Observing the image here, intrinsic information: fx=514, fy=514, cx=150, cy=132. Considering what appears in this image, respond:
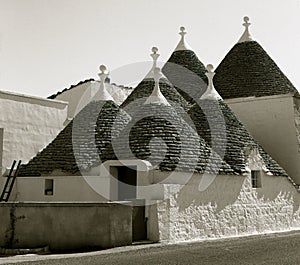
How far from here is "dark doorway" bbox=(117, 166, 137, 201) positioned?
15.1 m

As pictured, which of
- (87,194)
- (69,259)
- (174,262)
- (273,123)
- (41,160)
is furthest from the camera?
(273,123)

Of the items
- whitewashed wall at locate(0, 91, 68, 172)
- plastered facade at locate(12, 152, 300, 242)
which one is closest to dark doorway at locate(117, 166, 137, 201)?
plastered facade at locate(12, 152, 300, 242)

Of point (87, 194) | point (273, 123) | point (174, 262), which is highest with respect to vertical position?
point (273, 123)

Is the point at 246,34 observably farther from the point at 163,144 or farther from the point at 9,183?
the point at 9,183

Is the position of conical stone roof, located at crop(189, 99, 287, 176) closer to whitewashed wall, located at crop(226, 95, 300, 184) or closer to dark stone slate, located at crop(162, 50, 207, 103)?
whitewashed wall, located at crop(226, 95, 300, 184)

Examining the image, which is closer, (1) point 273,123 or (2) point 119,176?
(2) point 119,176

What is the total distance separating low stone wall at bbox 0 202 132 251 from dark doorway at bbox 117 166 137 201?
132 inches

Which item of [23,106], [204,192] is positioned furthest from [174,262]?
[23,106]

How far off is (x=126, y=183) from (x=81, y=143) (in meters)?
1.87

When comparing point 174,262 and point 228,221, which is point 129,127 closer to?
point 228,221

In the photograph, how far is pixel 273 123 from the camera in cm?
2114

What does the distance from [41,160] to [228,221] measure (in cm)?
600

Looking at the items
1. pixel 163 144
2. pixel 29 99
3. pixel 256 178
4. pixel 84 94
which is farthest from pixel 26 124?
pixel 256 178

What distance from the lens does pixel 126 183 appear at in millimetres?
15312
